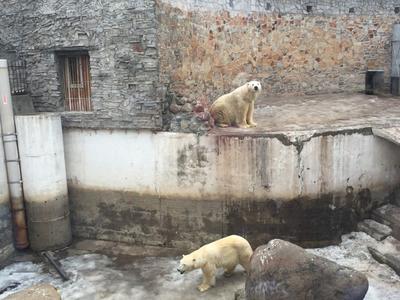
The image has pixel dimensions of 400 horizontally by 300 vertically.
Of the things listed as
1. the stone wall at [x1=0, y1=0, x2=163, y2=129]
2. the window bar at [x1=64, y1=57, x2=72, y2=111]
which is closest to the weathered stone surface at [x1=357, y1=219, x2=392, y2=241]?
the stone wall at [x1=0, y1=0, x2=163, y2=129]

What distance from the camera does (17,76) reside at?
920 cm

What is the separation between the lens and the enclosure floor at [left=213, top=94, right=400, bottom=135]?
8.34 metres

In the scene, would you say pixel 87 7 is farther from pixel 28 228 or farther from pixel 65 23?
pixel 28 228

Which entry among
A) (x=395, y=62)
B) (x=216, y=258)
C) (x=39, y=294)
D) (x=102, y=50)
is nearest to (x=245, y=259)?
(x=216, y=258)

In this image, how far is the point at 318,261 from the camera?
18.6 ft

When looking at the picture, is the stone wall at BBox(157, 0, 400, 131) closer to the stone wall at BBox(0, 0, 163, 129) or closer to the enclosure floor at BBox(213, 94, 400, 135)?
the stone wall at BBox(0, 0, 163, 129)

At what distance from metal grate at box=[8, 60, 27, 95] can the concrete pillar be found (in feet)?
3.73

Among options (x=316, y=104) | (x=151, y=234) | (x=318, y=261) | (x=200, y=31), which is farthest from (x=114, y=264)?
(x=316, y=104)

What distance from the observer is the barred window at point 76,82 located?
888 cm

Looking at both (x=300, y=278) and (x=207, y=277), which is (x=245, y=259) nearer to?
(x=207, y=277)

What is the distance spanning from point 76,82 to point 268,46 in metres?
5.18

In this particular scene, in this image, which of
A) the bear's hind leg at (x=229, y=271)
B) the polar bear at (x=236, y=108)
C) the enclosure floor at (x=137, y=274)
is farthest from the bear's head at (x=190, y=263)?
the polar bear at (x=236, y=108)

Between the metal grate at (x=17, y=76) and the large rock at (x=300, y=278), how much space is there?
618 centimetres

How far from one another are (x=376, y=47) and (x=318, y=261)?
9.38m
